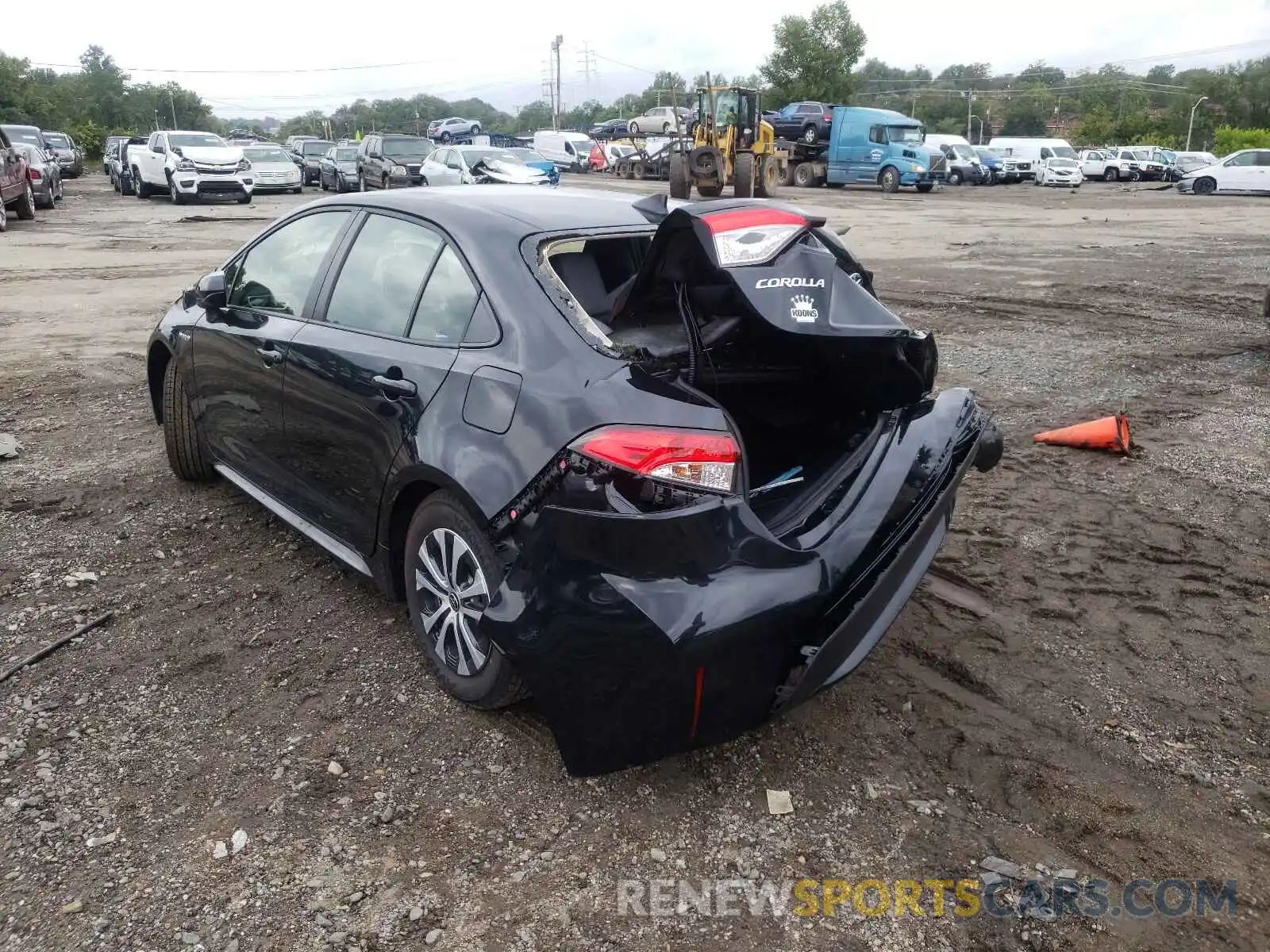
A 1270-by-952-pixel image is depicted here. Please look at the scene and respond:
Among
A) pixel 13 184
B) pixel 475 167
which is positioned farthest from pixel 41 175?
pixel 475 167

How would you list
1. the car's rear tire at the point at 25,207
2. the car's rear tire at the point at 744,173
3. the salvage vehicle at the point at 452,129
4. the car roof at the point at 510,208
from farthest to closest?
the salvage vehicle at the point at 452,129 < the car's rear tire at the point at 744,173 < the car's rear tire at the point at 25,207 < the car roof at the point at 510,208

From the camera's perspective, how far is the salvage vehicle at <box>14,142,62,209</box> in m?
21.6

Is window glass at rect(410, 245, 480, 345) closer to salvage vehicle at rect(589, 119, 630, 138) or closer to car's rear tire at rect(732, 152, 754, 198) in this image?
car's rear tire at rect(732, 152, 754, 198)

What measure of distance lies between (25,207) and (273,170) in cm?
1019

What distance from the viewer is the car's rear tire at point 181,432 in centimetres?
482

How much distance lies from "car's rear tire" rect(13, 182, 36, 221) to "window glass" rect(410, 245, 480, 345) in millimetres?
19935

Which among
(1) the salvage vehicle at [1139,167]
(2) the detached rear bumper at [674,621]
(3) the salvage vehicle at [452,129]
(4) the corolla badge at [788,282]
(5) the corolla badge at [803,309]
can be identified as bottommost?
(2) the detached rear bumper at [674,621]

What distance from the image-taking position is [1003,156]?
39156 mm

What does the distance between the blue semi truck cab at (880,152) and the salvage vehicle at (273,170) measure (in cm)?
1836

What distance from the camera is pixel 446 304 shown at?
10.4ft

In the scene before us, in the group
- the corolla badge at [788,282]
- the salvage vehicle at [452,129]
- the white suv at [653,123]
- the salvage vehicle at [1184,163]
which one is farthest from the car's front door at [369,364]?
the salvage vehicle at [452,129]

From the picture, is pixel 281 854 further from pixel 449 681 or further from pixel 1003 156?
pixel 1003 156

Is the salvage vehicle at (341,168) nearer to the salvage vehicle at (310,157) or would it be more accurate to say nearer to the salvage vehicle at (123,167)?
the salvage vehicle at (310,157)

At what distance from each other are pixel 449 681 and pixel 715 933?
125 centimetres
